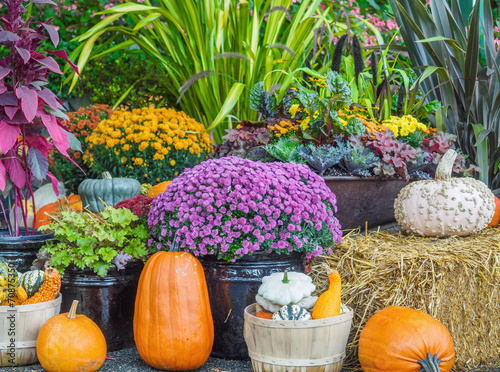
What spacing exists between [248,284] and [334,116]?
98 cm

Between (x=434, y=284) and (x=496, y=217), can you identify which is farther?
(x=496, y=217)

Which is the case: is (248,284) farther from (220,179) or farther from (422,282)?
(422,282)

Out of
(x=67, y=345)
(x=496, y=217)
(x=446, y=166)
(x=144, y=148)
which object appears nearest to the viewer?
(x=67, y=345)

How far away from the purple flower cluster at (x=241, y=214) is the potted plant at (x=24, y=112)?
0.52 m

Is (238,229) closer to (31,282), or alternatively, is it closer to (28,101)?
(31,282)

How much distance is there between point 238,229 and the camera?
1.79 m

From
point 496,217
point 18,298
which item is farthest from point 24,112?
point 496,217

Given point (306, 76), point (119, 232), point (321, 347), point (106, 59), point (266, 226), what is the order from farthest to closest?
point (106, 59) → point (306, 76) → point (119, 232) → point (266, 226) → point (321, 347)

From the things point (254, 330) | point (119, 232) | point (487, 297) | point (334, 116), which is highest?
point (334, 116)

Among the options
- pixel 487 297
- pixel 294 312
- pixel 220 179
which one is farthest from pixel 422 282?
pixel 220 179

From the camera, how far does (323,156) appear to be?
2.31 m

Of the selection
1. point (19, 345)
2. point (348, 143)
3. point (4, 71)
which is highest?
point (4, 71)

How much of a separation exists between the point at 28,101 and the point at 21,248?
60 centimetres

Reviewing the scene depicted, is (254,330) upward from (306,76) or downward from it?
downward
